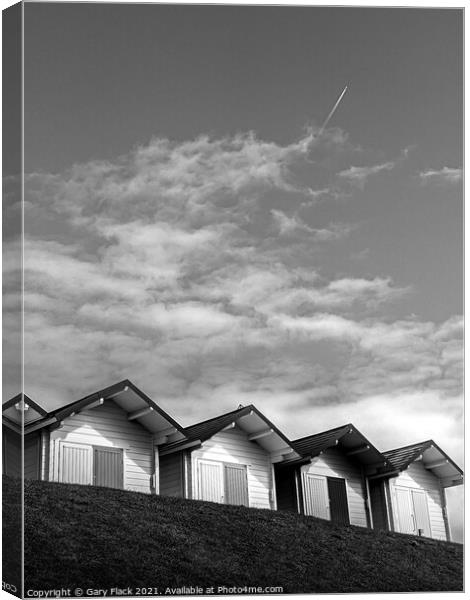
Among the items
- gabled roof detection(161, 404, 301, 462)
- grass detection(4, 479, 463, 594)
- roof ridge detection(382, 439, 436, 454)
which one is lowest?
grass detection(4, 479, 463, 594)

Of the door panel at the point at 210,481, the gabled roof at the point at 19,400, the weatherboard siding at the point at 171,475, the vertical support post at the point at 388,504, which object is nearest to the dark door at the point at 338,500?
the vertical support post at the point at 388,504

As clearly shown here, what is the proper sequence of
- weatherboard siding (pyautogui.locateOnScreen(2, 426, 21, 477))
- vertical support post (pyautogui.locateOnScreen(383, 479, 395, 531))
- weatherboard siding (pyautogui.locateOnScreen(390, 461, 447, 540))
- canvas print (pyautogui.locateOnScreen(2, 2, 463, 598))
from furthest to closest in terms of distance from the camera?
vertical support post (pyautogui.locateOnScreen(383, 479, 395, 531)) → weatherboard siding (pyautogui.locateOnScreen(390, 461, 447, 540)) → canvas print (pyautogui.locateOnScreen(2, 2, 463, 598)) → weatherboard siding (pyautogui.locateOnScreen(2, 426, 21, 477))

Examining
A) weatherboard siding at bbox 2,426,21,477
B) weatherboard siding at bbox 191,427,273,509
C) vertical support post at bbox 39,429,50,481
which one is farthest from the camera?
weatherboard siding at bbox 191,427,273,509

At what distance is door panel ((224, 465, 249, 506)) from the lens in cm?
1308

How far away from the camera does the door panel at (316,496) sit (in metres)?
13.2

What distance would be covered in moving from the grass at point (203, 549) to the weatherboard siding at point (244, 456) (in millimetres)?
366

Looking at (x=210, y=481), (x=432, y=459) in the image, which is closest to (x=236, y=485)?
(x=210, y=481)

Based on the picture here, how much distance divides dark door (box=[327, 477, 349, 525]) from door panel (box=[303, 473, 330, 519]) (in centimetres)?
6

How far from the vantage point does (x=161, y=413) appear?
12742mm

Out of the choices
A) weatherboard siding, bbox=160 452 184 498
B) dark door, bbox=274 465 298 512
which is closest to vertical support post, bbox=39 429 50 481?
weatherboard siding, bbox=160 452 184 498

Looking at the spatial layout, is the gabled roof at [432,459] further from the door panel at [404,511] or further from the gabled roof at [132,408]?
the gabled roof at [132,408]

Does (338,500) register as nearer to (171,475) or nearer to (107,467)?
(171,475)

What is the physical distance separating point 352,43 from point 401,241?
211 cm

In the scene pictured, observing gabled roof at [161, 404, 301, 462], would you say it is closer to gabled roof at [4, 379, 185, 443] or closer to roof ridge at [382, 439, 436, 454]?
gabled roof at [4, 379, 185, 443]
